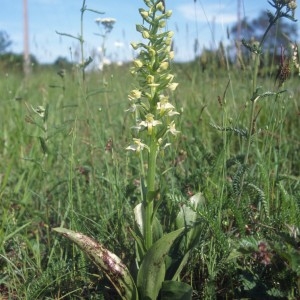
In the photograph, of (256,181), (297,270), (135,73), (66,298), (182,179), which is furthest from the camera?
(182,179)

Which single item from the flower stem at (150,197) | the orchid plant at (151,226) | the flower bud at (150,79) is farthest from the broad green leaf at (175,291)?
the flower bud at (150,79)

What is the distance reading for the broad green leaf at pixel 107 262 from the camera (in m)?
1.45

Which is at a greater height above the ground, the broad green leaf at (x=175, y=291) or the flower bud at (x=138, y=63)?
the flower bud at (x=138, y=63)

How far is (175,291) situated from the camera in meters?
1.42

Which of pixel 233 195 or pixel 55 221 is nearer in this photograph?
pixel 233 195

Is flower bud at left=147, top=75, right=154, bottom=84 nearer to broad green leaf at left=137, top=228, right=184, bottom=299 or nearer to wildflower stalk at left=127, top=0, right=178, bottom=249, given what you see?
wildflower stalk at left=127, top=0, right=178, bottom=249

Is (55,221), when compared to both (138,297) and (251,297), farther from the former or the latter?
(251,297)

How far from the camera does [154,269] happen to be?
4.73 ft

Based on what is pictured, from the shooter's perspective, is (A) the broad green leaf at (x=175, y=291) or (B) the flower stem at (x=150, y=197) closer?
(A) the broad green leaf at (x=175, y=291)

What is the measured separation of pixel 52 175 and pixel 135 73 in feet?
4.82

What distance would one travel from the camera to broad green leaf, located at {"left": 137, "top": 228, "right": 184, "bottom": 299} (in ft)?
4.57

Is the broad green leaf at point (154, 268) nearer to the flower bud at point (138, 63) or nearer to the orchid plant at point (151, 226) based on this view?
the orchid plant at point (151, 226)

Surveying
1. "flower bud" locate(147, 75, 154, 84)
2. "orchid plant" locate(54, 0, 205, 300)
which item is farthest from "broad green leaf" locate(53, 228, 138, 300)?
"flower bud" locate(147, 75, 154, 84)

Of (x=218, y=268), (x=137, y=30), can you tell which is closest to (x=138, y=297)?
(x=218, y=268)
